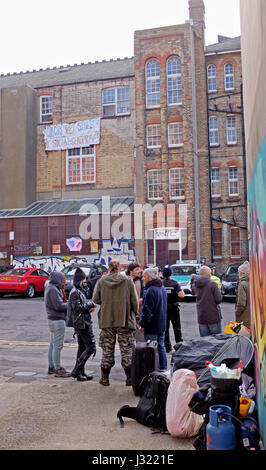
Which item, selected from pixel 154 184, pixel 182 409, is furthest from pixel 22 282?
pixel 182 409

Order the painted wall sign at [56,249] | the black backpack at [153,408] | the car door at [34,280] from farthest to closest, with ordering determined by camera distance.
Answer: the painted wall sign at [56,249]
the car door at [34,280]
the black backpack at [153,408]

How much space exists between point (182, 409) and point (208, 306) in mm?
3322

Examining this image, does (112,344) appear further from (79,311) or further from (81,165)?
(81,165)

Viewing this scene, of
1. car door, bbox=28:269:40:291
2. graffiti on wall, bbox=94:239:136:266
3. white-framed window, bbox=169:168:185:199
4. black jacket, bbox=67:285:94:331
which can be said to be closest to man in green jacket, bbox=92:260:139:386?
black jacket, bbox=67:285:94:331

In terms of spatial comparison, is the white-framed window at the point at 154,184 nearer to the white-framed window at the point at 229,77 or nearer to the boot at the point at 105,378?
the white-framed window at the point at 229,77

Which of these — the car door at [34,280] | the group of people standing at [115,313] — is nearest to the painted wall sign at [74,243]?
the car door at [34,280]

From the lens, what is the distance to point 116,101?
32.5 metres

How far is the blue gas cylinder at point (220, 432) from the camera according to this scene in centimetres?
418

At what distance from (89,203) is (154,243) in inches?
220

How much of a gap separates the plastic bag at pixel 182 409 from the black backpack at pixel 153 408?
0.96 ft

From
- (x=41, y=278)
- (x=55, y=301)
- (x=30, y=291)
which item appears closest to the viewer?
(x=55, y=301)

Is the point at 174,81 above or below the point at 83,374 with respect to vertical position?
above

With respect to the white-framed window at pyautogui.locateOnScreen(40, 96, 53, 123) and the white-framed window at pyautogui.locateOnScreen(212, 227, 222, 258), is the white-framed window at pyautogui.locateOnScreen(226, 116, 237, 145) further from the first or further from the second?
the white-framed window at pyautogui.locateOnScreen(40, 96, 53, 123)
